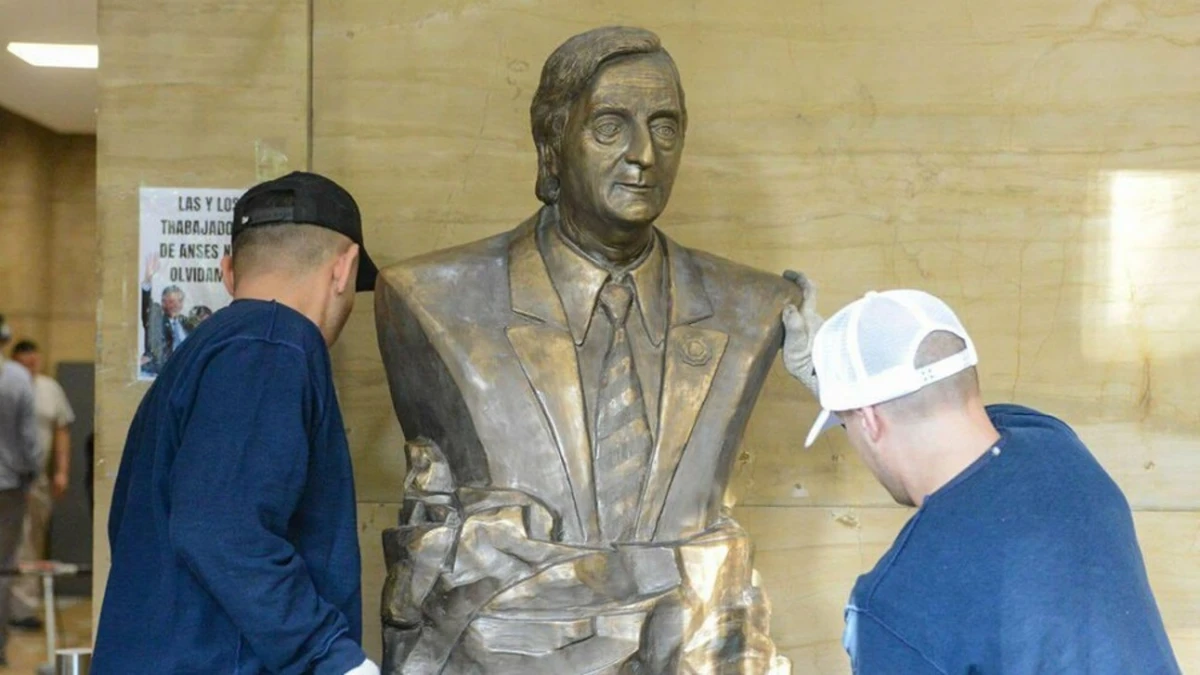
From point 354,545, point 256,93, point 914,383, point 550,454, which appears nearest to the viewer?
point 914,383

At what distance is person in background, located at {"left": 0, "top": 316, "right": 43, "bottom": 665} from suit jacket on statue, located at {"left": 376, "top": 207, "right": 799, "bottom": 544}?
3.98 m

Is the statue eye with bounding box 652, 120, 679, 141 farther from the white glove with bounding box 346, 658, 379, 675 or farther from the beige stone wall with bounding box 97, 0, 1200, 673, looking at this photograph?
the white glove with bounding box 346, 658, 379, 675

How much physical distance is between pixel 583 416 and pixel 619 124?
55 centimetres

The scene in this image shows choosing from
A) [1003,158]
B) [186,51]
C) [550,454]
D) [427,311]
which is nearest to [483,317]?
[427,311]

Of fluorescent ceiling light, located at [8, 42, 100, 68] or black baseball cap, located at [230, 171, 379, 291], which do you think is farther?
fluorescent ceiling light, located at [8, 42, 100, 68]

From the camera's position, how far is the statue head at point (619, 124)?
2939 millimetres

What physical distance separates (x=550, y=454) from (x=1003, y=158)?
5.56 feet

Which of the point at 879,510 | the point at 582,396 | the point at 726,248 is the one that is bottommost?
the point at 879,510

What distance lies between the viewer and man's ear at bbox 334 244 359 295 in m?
2.86

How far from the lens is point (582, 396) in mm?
2971

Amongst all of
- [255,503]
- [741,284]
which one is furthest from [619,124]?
[255,503]

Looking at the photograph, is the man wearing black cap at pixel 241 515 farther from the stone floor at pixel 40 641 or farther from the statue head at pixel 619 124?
the stone floor at pixel 40 641

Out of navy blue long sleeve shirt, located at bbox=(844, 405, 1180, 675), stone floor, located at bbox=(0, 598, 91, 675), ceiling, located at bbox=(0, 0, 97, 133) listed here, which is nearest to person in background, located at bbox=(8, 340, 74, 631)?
stone floor, located at bbox=(0, 598, 91, 675)

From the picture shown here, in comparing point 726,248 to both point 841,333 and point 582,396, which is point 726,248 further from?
point 841,333
